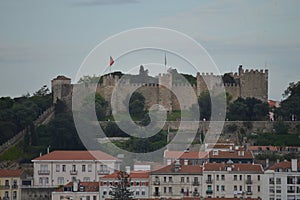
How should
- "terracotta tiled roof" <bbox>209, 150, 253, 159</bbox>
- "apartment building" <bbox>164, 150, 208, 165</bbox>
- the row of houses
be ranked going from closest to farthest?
1. the row of houses
2. "terracotta tiled roof" <bbox>209, 150, 253, 159</bbox>
3. "apartment building" <bbox>164, 150, 208, 165</bbox>

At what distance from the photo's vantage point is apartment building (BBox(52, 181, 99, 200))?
56.0 m

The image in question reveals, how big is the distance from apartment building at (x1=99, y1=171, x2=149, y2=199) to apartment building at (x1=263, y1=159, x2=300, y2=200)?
14.7 feet

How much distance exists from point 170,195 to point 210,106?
791 inches

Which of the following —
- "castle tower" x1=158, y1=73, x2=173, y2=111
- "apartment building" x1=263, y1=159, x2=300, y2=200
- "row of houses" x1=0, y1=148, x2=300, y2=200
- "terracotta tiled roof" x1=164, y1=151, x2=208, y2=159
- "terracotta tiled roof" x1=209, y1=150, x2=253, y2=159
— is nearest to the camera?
"apartment building" x1=263, y1=159, x2=300, y2=200

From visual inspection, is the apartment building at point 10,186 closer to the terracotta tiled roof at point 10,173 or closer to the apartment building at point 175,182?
the terracotta tiled roof at point 10,173

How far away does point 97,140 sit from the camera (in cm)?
6994

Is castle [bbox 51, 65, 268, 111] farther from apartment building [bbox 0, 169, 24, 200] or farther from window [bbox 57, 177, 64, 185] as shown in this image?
apartment building [bbox 0, 169, 24, 200]

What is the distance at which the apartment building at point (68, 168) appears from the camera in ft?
205

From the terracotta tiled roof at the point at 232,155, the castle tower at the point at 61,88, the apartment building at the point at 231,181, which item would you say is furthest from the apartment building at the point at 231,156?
the castle tower at the point at 61,88

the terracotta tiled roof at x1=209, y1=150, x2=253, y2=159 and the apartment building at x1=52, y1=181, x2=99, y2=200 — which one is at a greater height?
the terracotta tiled roof at x1=209, y1=150, x2=253, y2=159

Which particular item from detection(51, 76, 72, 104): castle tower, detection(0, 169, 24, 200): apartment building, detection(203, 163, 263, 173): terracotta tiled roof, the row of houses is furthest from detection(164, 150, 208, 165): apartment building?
detection(51, 76, 72, 104): castle tower

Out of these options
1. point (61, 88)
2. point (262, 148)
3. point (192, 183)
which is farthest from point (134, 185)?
point (61, 88)

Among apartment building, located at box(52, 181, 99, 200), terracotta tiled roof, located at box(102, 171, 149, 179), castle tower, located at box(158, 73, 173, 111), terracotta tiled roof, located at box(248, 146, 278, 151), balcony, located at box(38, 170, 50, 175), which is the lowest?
apartment building, located at box(52, 181, 99, 200)

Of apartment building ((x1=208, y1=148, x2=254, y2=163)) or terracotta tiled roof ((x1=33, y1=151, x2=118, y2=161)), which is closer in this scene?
apartment building ((x1=208, y1=148, x2=254, y2=163))
